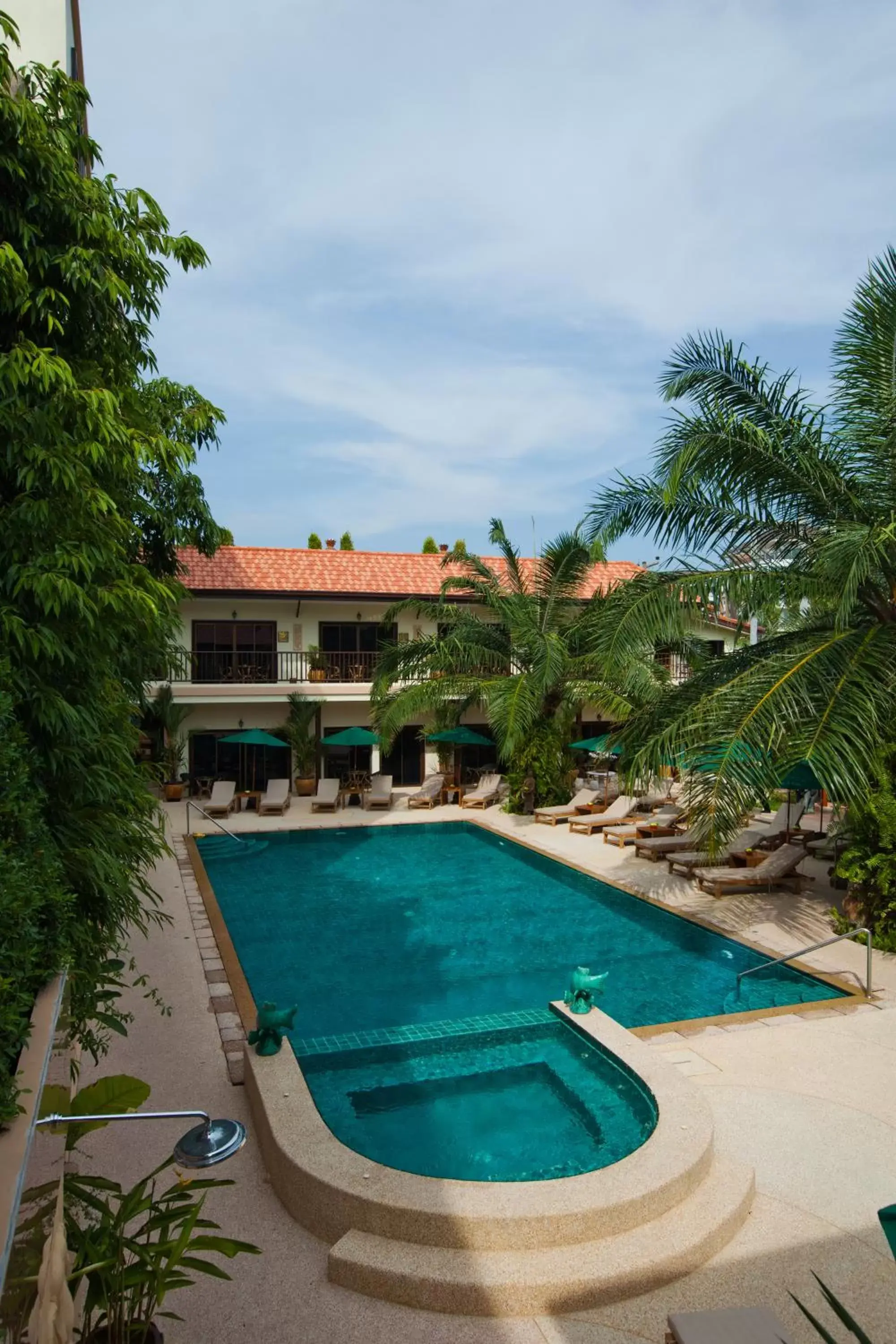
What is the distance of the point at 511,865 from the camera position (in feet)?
57.2

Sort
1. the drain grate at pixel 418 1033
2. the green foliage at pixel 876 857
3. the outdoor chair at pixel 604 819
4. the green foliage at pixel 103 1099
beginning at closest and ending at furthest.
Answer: the green foliage at pixel 103 1099
the drain grate at pixel 418 1033
the green foliage at pixel 876 857
the outdoor chair at pixel 604 819

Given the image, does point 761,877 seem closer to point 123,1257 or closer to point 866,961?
point 866,961

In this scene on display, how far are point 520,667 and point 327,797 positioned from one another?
19.1 feet

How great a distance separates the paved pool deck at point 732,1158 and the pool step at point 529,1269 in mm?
68

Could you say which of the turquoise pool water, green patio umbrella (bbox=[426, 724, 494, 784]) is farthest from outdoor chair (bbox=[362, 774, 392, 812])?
the turquoise pool water

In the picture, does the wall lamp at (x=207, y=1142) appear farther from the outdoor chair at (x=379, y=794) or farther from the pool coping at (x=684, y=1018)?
the outdoor chair at (x=379, y=794)

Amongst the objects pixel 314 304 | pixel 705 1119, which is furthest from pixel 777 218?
pixel 705 1119

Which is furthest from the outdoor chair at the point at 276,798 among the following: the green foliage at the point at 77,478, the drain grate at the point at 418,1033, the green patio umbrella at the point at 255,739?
the green foliage at the point at 77,478

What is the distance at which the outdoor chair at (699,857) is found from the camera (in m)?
15.3

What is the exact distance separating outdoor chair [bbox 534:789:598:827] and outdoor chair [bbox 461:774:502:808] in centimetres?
196

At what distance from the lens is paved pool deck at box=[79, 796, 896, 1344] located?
488 cm

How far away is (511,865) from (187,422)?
10.1 meters

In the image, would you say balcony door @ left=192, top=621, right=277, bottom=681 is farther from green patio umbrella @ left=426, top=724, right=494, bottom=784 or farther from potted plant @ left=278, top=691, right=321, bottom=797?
green patio umbrella @ left=426, top=724, right=494, bottom=784

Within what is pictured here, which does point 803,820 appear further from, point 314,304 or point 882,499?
point 314,304
